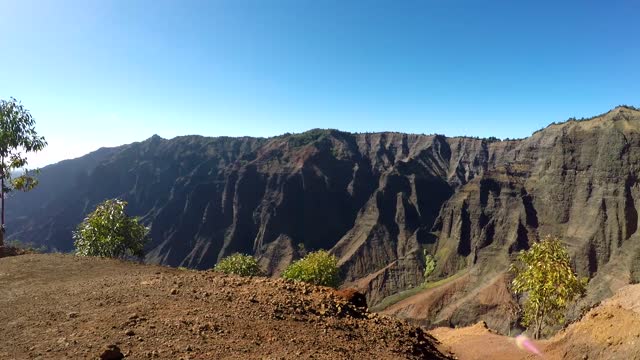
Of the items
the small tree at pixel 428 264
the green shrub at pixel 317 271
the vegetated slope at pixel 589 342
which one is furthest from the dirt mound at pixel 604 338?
the small tree at pixel 428 264

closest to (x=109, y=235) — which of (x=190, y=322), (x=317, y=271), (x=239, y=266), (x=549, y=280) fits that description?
(x=239, y=266)

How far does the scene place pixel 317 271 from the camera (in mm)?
52594

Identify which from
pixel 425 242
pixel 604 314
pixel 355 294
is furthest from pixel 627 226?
pixel 355 294

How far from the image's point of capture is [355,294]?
20.5m

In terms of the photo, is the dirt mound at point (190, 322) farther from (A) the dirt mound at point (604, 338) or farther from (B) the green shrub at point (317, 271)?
(B) the green shrub at point (317, 271)

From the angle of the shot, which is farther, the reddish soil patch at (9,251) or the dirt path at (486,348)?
the reddish soil patch at (9,251)

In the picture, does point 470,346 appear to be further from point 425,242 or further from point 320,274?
point 425,242

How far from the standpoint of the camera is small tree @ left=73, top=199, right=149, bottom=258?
3875 cm

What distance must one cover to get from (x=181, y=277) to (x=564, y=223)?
130778mm

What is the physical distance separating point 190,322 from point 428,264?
146715 mm

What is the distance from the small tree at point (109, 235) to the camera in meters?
38.8

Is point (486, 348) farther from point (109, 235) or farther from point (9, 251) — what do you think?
point (9, 251)

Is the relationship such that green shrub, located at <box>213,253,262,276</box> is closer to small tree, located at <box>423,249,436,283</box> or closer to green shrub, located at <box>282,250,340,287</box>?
green shrub, located at <box>282,250,340,287</box>

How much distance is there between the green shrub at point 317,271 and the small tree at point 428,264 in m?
96.4
